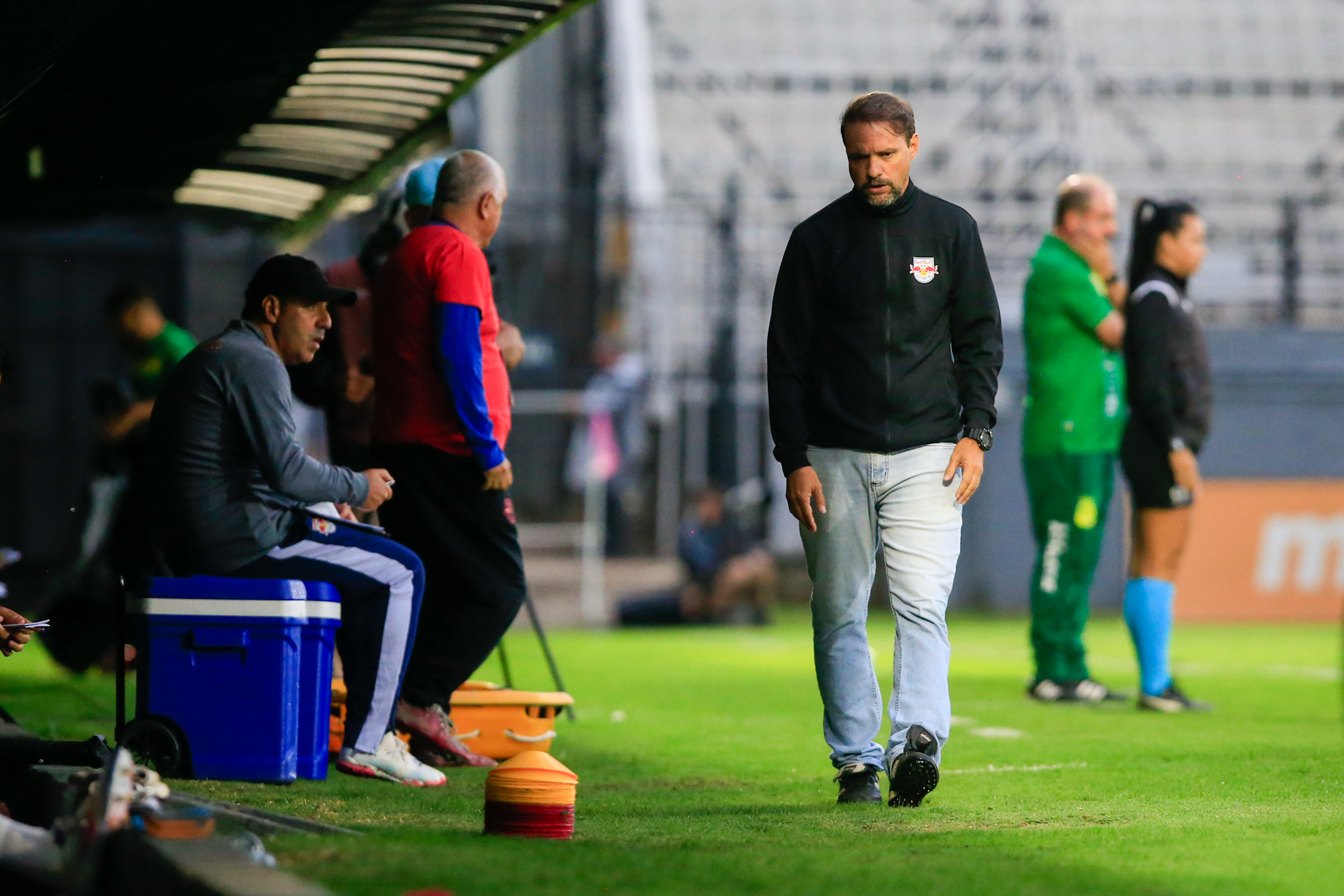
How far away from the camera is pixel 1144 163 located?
25.8 metres

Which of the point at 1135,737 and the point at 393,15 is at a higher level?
the point at 393,15

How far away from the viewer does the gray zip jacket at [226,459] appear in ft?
18.2

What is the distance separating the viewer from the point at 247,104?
8.57 meters

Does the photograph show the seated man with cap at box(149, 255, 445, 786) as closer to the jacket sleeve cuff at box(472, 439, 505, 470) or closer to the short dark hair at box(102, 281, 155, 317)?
the jacket sleeve cuff at box(472, 439, 505, 470)

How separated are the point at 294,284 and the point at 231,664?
118cm

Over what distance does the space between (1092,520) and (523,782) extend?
4.80 m

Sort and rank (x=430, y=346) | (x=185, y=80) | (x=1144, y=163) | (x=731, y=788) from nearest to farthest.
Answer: (x=731, y=788), (x=430, y=346), (x=185, y=80), (x=1144, y=163)

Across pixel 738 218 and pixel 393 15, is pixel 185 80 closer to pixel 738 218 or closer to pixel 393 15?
pixel 393 15

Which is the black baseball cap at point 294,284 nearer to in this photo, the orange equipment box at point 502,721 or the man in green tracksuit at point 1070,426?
the orange equipment box at point 502,721

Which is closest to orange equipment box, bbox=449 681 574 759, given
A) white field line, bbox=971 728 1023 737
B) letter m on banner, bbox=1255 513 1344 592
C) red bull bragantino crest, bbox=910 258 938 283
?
white field line, bbox=971 728 1023 737

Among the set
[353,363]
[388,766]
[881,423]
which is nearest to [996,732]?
[881,423]

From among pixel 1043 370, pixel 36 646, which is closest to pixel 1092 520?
pixel 1043 370

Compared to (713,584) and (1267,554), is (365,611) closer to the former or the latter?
(713,584)

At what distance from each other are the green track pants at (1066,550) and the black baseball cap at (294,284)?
4.05m
